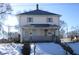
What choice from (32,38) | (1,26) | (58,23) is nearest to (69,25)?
(58,23)

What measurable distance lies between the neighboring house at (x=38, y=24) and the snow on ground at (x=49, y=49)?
108mm

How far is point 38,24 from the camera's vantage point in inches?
272

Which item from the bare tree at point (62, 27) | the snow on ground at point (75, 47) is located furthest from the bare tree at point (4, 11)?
the snow on ground at point (75, 47)

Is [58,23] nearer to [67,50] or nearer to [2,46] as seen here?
[67,50]

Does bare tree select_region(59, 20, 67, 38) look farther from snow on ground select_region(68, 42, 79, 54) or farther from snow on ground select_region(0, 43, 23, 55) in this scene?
snow on ground select_region(0, 43, 23, 55)

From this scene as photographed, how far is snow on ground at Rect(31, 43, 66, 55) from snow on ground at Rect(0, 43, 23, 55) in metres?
0.27

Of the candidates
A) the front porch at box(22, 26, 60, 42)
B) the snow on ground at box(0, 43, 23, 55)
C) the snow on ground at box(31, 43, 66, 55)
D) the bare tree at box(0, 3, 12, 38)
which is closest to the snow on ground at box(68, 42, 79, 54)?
the snow on ground at box(31, 43, 66, 55)

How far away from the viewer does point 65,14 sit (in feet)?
22.7

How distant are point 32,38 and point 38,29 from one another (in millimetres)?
164

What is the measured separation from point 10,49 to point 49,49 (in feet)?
1.91

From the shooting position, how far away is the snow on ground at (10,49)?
6.92 metres

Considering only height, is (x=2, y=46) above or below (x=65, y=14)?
below

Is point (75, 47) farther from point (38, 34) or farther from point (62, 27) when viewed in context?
point (38, 34)

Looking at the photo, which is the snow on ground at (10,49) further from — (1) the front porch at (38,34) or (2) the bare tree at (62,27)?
(2) the bare tree at (62,27)
